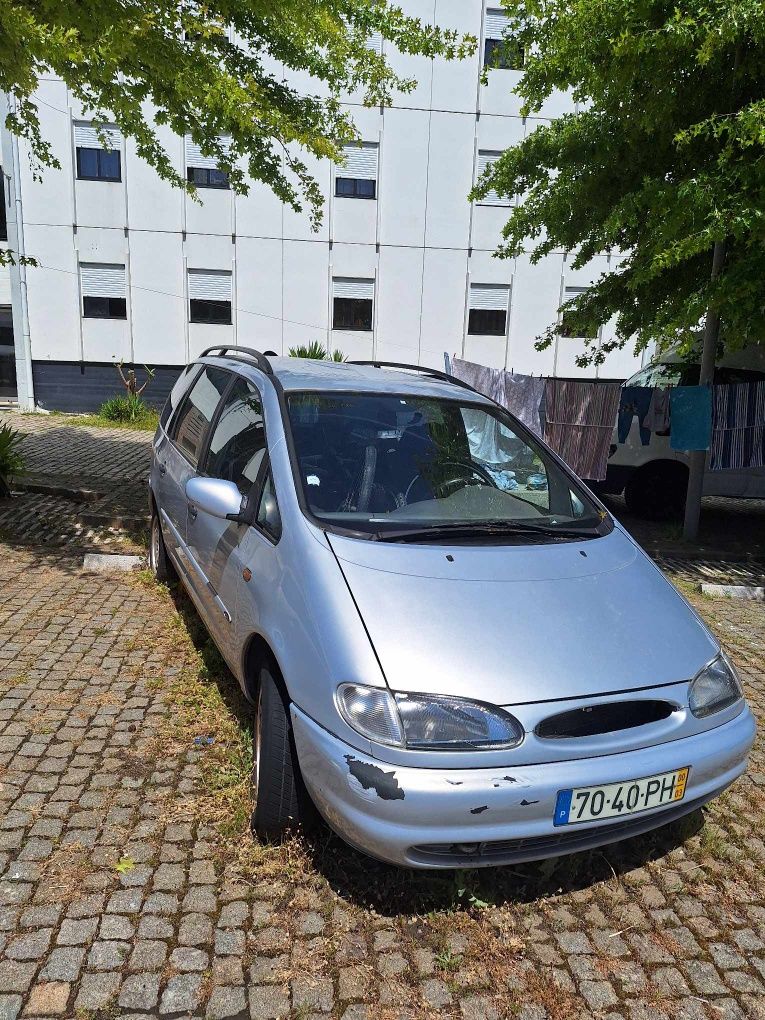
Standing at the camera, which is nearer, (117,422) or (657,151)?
(657,151)

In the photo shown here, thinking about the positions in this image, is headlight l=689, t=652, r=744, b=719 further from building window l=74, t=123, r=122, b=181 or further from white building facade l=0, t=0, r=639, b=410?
building window l=74, t=123, r=122, b=181

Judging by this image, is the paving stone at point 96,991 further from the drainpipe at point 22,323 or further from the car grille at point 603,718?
the drainpipe at point 22,323

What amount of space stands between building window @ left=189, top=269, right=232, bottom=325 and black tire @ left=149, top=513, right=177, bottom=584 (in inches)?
595

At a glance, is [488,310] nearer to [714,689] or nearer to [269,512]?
[269,512]

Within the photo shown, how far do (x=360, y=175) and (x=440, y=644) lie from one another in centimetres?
1919

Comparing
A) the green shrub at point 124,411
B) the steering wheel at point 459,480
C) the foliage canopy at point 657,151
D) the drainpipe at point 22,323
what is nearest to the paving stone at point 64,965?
the steering wheel at point 459,480

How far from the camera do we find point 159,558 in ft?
17.7

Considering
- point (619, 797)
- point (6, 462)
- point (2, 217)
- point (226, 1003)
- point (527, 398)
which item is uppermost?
point (2, 217)

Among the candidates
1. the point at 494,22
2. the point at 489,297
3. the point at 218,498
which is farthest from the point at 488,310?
the point at 218,498

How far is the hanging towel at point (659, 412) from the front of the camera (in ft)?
26.1

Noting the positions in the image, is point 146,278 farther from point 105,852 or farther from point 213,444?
point 105,852

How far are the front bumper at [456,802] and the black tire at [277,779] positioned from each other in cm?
19

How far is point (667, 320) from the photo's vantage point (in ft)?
21.4

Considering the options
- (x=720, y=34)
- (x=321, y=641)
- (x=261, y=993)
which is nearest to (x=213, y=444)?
(x=321, y=641)
